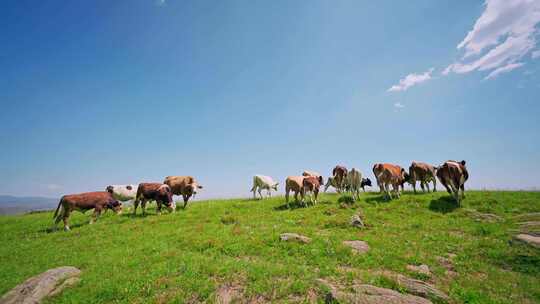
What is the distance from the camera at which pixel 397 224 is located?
13062 millimetres

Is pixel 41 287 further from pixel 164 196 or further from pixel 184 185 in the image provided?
pixel 184 185

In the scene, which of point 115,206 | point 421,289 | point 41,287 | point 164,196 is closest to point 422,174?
point 421,289

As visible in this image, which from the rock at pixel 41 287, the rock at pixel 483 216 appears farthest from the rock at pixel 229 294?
the rock at pixel 483 216

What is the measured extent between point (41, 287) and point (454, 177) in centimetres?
2284

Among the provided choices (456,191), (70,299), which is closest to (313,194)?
(456,191)

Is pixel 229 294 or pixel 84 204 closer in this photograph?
pixel 229 294

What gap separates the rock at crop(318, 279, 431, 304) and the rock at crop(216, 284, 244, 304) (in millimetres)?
2464

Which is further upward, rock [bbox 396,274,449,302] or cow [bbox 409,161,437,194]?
cow [bbox 409,161,437,194]

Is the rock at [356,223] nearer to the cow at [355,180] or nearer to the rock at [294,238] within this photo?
the rock at [294,238]

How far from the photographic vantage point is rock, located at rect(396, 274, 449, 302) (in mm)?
6051

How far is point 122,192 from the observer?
2867cm

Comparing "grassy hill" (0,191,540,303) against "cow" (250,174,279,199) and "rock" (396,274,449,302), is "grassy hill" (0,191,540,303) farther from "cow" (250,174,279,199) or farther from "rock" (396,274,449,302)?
"cow" (250,174,279,199)

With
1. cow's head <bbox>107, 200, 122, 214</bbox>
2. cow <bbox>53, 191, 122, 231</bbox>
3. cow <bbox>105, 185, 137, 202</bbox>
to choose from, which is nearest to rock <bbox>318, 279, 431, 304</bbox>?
cow <bbox>53, 191, 122, 231</bbox>

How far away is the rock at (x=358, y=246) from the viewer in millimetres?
9367
